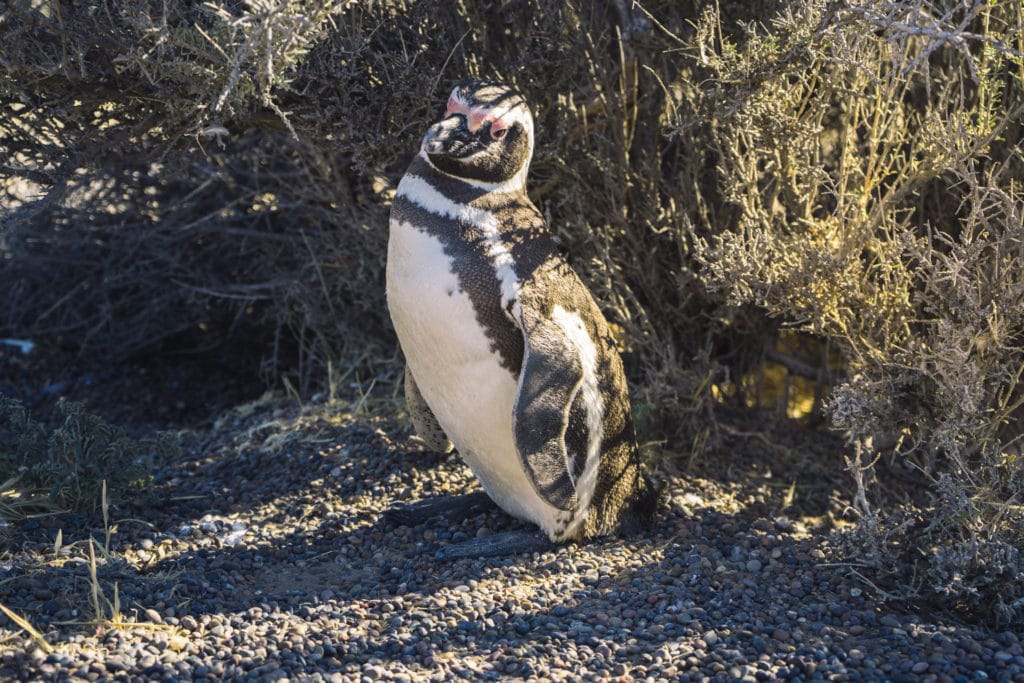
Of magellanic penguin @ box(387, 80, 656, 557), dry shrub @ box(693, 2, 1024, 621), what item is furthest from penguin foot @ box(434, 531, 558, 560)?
dry shrub @ box(693, 2, 1024, 621)

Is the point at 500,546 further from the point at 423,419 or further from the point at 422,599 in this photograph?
the point at 423,419

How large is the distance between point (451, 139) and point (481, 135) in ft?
0.27

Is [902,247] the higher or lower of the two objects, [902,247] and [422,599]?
the higher

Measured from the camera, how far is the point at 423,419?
3363 millimetres

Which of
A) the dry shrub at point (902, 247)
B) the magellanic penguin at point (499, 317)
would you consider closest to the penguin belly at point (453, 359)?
the magellanic penguin at point (499, 317)

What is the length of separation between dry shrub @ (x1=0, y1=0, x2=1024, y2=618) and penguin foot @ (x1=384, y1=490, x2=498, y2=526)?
660 millimetres

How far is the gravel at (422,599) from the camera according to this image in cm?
241

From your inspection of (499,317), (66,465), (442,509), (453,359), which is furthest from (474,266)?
(66,465)

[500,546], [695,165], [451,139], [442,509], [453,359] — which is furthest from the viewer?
[695,165]

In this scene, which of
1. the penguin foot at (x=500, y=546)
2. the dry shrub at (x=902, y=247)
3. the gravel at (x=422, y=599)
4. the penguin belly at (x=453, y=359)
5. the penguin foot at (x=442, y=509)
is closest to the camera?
the gravel at (x=422, y=599)

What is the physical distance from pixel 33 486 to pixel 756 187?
Result: 7.56 ft

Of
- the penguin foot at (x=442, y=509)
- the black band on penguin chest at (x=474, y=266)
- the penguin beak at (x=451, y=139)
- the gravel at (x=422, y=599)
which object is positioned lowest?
the gravel at (x=422, y=599)

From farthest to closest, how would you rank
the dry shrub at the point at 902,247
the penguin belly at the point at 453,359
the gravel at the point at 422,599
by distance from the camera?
the penguin belly at the point at 453,359
the dry shrub at the point at 902,247
the gravel at the point at 422,599

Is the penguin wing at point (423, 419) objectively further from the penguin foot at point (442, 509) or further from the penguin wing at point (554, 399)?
the penguin wing at point (554, 399)
